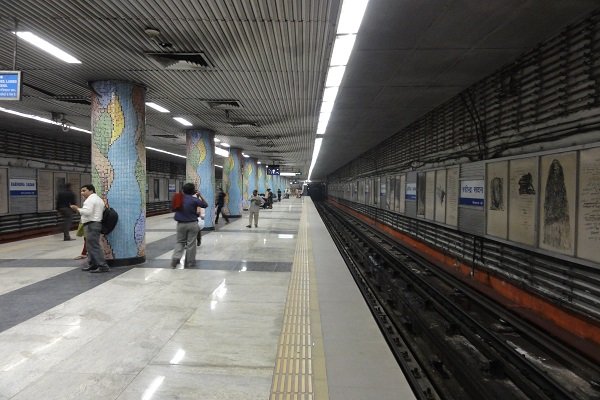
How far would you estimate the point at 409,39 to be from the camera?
526cm

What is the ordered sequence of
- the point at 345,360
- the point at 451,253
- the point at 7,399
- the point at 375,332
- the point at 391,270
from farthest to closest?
the point at 391,270 → the point at 451,253 → the point at 375,332 → the point at 345,360 → the point at 7,399

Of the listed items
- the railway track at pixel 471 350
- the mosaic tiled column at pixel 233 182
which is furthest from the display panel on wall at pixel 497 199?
the mosaic tiled column at pixel 233 182

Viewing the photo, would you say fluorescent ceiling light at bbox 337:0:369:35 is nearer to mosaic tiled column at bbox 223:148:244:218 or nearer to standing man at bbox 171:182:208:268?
standing man at bbox 171:182:208:268

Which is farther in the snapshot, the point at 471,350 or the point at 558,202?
the point at 558,202

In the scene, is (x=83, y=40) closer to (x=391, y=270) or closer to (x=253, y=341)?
(x=253, y=341)

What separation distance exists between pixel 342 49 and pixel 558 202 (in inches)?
140

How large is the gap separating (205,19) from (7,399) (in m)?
4.06

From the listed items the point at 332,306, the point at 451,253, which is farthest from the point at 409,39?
the point at 451,253

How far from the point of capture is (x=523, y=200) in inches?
230

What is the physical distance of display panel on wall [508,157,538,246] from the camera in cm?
555

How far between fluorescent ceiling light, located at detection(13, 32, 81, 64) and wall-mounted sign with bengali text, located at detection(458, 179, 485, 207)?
279 inches

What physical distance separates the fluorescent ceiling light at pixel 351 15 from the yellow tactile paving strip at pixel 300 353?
11.3 feet

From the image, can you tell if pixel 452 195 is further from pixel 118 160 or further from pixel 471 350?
pixel 118 160

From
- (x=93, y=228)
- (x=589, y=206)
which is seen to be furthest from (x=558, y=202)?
(x=93, y=228)
